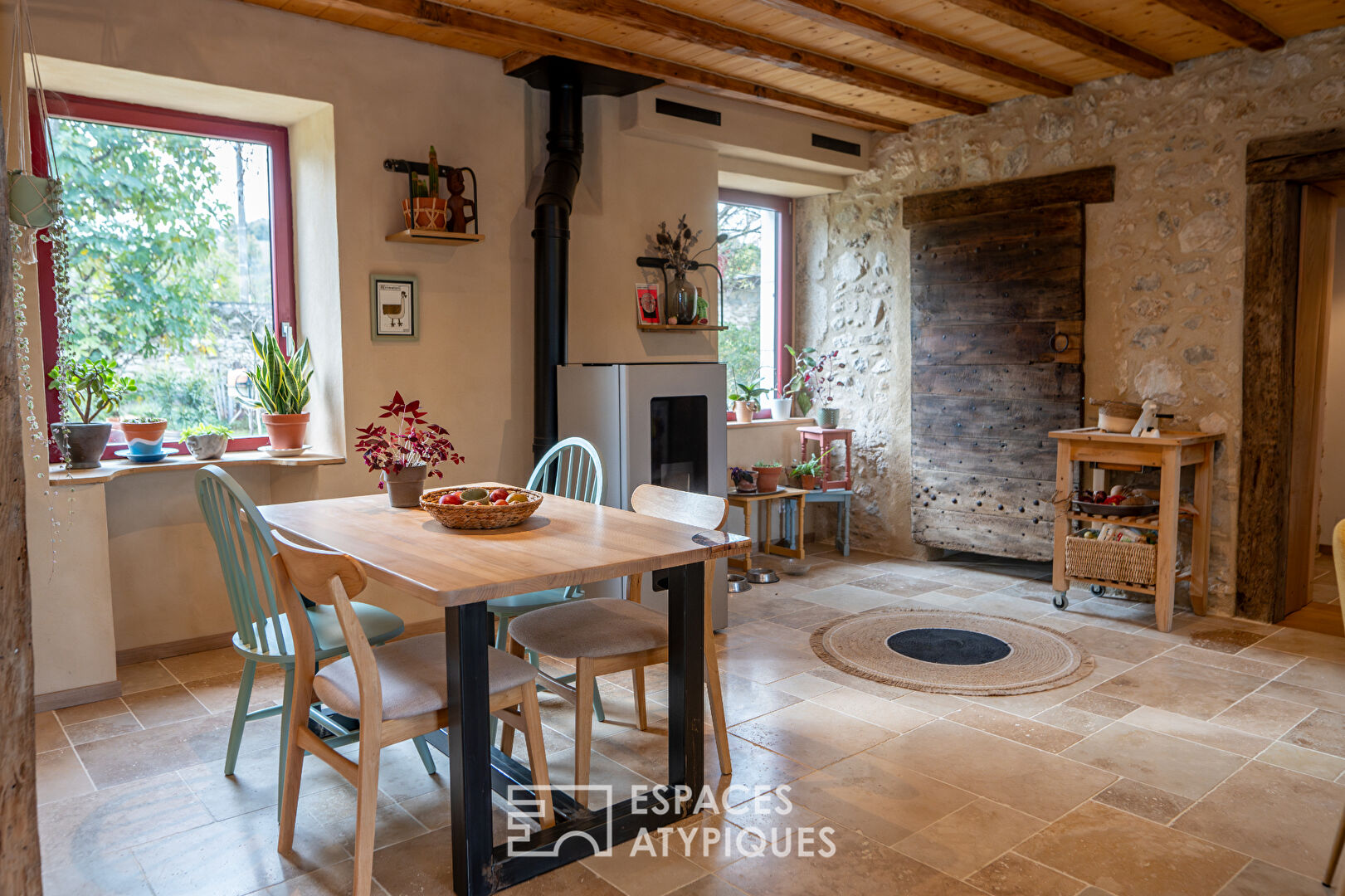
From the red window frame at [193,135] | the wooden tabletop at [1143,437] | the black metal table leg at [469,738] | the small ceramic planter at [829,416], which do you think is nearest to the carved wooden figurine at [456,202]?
the red window frame at [193,135]

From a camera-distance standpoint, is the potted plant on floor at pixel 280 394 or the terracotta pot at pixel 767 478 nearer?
the potted plant on floor at pixel 280 394

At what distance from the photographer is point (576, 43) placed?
13.2 feet

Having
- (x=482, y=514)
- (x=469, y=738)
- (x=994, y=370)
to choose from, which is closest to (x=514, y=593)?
(x=469, y=738)

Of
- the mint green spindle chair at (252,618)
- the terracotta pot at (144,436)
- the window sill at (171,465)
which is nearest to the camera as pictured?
the mint green spindle chair at (252,618)

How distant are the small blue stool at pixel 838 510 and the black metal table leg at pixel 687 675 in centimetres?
304

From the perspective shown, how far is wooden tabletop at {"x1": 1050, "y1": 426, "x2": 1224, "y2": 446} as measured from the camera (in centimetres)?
412

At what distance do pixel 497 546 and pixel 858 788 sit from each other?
1225 millimetres

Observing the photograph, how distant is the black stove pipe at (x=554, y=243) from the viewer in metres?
4.23

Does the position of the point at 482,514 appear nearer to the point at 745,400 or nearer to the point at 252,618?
the point at 252,618

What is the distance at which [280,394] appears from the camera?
12.8 feet

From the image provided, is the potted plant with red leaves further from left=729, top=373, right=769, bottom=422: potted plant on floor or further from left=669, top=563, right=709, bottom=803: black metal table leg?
left=729, top=373, right=769, bottom=422: potted plant on floor

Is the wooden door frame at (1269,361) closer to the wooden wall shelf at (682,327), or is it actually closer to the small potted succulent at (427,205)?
the wooden wall shelf at (682,327)

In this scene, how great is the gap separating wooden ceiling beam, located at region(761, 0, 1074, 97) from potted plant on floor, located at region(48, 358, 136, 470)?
9.25 feet

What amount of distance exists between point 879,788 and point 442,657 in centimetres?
127
